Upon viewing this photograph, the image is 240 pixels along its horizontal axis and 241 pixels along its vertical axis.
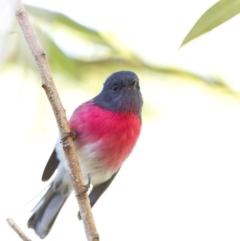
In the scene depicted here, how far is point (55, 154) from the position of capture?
4.65ft

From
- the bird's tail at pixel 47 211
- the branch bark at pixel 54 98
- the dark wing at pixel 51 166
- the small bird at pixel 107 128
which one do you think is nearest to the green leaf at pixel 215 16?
the branch bark at pixel 54 98

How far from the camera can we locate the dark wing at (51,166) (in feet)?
4.45

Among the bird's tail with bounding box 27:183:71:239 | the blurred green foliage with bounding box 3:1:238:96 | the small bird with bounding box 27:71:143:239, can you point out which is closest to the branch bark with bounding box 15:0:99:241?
the blurred green foliage with bounding box 3:1:238:96

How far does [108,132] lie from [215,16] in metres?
0.73

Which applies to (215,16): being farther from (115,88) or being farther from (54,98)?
(115,88)

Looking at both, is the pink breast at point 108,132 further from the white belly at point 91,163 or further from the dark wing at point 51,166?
the dark wing at point 51,166

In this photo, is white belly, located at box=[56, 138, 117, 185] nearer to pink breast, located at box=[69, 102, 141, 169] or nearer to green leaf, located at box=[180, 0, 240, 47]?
pink breast, located at box=[69, 102, 141, 169]

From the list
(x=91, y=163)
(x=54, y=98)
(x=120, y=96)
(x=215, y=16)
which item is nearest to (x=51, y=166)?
(x=91, y=163)

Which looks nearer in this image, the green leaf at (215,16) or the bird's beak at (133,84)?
the green leaf at (215,16)

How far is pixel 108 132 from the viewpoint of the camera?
1335 millimetres

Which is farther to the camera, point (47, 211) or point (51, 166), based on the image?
point (47, 211)

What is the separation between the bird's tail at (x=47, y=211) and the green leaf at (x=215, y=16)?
0.96m

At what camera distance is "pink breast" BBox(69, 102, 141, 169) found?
1.32 meters

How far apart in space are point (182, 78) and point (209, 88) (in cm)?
7
